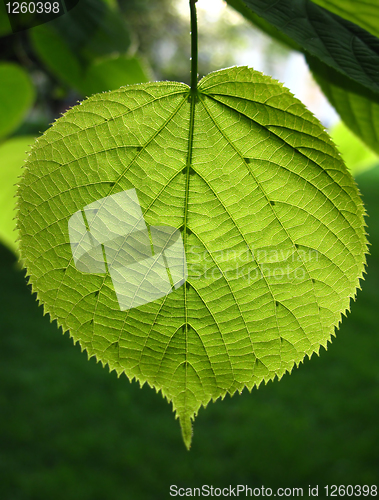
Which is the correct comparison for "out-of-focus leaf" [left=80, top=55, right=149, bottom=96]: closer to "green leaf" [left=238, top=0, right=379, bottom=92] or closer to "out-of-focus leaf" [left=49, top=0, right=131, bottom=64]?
"out-of-focus leaf" [left=49, top=0, right=131, bottom=64]

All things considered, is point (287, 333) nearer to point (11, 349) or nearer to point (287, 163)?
point (287, 163)

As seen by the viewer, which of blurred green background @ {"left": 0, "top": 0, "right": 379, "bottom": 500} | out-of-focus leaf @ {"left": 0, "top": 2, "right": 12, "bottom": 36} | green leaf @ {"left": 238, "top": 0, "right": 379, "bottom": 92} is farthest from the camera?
blurred green background @ {"left": 0, "top": 0, "right": 379, "bottom": 500}

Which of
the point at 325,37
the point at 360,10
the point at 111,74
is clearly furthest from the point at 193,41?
the point at 111,74

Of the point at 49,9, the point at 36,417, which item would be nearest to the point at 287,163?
the point at 49,9

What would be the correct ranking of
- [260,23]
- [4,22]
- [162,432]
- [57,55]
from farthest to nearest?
[162,432] < [57,55] < [4,22] < [260,23]

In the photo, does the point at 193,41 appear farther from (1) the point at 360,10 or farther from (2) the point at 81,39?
(2) the point at 81,39

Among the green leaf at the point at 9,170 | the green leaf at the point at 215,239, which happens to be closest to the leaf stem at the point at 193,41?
the green leaf at the point at 215,239

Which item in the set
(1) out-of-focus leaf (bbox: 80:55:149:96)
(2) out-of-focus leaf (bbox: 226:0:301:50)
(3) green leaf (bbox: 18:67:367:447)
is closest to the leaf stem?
(3) green leaf (bbox: 18:67:367:447)
